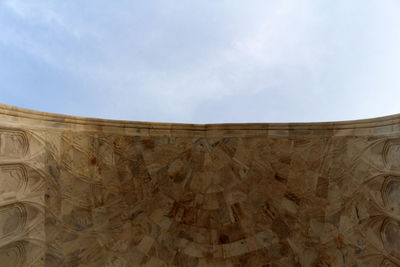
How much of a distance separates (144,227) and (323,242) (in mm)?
6817

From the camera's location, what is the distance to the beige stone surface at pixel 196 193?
738 cm

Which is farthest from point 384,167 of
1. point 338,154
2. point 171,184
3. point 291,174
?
point 171,184

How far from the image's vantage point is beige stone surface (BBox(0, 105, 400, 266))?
291 inches

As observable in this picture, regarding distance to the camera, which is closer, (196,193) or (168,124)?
(168,124)

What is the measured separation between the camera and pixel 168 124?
8.93 metres

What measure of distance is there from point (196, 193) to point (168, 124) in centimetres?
305

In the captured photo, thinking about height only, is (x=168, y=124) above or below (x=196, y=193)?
above

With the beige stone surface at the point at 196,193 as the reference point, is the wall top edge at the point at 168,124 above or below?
above

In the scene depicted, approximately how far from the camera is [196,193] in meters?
9.66

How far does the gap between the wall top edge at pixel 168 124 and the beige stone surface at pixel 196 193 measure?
0.11 feet

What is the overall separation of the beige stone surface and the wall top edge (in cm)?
3

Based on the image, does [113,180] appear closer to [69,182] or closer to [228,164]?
[69,182]

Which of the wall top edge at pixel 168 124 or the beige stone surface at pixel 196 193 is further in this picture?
the beige stone surface at pixel 196 193

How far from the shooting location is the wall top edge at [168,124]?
711cm
